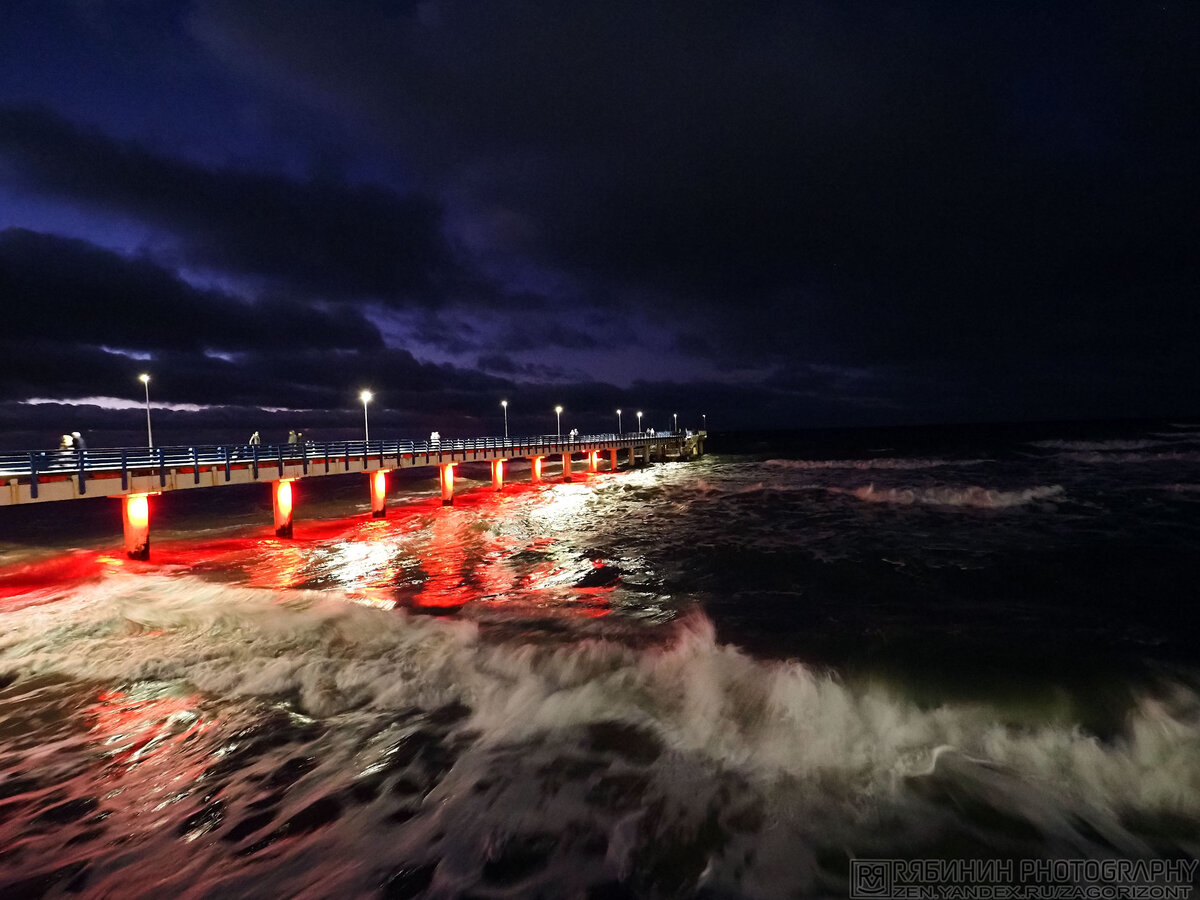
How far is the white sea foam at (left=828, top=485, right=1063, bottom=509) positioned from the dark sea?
1628 centimetres

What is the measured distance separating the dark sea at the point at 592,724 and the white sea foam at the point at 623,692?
0.22 ft

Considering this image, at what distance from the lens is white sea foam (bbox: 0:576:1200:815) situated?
7839 millimetres

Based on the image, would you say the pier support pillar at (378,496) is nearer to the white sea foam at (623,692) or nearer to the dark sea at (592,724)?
the dark sea at (592,724)

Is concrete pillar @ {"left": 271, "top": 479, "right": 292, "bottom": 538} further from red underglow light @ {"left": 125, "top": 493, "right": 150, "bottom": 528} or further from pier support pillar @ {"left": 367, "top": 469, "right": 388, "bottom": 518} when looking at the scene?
pier support pillar @ {"left": 367, "top": 469, "right": 388, "bottom": 518}

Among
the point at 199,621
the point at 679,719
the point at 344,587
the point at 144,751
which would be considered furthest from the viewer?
the point at 344,587

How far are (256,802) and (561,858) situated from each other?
4.27 meters

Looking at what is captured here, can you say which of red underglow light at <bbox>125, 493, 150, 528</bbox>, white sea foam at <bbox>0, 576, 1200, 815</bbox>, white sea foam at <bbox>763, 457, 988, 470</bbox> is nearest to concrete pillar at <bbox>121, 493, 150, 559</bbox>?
red underglow light at <bbox>125, 493, 150, 528</bbox>

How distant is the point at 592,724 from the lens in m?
9.17

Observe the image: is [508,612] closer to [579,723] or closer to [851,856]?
[579,723]

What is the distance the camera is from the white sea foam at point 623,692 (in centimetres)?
784

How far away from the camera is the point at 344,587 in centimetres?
1873

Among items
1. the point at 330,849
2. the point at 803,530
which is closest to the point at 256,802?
the point at 330,849

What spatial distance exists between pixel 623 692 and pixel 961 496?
130ft

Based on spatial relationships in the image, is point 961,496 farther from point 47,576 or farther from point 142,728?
point 47,576
